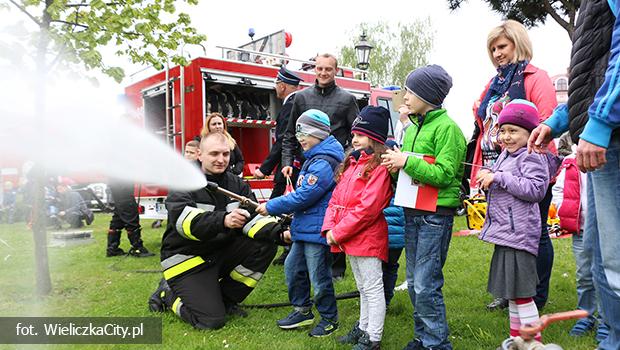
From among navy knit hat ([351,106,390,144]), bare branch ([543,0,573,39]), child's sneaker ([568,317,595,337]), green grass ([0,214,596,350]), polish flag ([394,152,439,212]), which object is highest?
bare branch ([543,0,573,39])

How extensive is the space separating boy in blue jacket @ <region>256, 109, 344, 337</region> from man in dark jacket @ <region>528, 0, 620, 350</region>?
193 cm

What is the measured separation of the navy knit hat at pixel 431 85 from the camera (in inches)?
129

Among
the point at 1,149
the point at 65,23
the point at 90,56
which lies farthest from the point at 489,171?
the point at 65,23

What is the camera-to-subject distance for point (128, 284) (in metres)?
5.58

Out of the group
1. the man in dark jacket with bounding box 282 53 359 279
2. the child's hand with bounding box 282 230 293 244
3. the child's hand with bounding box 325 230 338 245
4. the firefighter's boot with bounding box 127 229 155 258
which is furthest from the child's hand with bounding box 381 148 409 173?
the firefighter's boot with bounding box 127 229 155 258

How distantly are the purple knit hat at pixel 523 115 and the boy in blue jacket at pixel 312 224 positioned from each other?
1380mm

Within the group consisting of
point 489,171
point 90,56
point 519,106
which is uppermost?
point 90,56

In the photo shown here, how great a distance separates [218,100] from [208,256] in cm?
538

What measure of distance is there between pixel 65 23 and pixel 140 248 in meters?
3.73

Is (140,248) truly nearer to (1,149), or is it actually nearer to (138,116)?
(138,116)

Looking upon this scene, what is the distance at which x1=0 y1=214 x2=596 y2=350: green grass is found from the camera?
3643 millimetres

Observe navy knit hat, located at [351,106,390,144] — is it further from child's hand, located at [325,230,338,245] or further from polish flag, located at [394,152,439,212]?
child's hand, located at [325,230,338,245]

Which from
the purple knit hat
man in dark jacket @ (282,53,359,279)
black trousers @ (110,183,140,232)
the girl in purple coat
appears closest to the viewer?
the girl in purple coat

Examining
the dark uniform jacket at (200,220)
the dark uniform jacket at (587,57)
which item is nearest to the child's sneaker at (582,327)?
the dark uniform jacket at (587,57)
